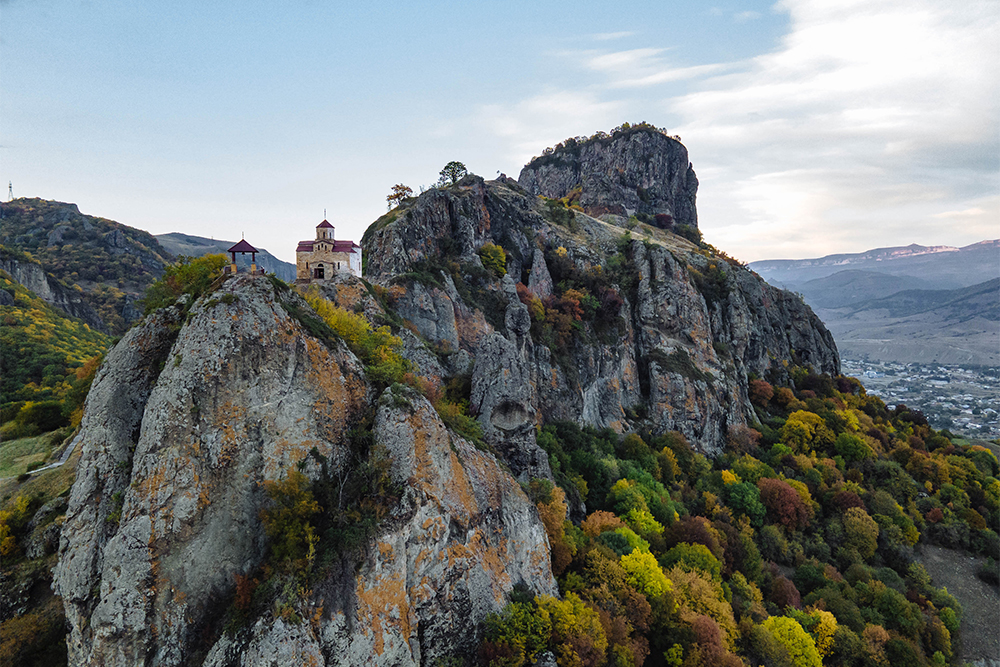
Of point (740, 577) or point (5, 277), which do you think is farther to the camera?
point (5, 277)

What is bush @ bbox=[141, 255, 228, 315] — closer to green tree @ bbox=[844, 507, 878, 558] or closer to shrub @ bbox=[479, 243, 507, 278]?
shrub @ bbox=[479, 243, 507, 278]

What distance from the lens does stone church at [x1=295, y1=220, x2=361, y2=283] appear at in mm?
41125

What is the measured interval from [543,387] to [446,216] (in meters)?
23.6

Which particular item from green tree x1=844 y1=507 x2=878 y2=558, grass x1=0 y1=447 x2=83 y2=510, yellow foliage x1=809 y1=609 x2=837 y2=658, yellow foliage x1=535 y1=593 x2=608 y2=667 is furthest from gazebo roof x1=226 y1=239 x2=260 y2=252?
green tree x1=844 y1=507 x2=878 y2=558

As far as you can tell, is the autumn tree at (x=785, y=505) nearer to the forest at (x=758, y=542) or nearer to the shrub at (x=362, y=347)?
the forest at (x=758, y=542)

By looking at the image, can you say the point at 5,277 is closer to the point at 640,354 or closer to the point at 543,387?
the point at 543,387

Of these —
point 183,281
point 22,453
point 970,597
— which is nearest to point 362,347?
point 183,281

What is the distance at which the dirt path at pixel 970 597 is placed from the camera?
1426 inches

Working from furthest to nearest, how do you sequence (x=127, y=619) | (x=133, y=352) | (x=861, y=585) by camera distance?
(x=861, y=585), (x=133, y=352), (x=127, y=619)

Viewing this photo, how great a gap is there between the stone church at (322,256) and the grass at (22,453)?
2148 centimetres

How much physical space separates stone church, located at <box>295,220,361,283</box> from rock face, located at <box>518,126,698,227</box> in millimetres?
69078

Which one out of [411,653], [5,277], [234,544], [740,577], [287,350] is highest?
[5,277]

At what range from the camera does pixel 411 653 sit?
16641 millimetres

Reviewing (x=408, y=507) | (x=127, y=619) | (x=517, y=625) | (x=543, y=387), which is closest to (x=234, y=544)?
(x=127, y=619)
